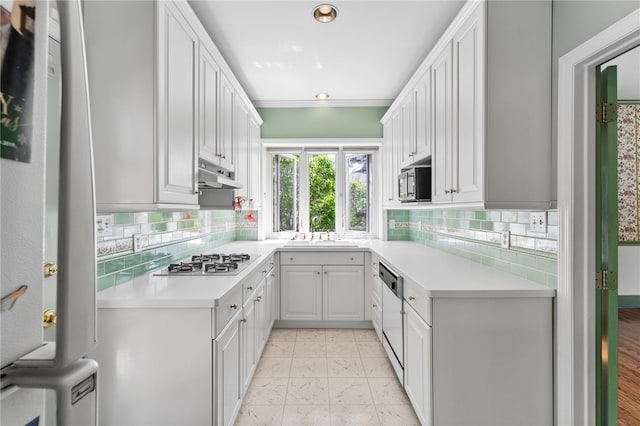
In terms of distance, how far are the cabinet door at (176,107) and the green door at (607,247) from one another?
2021 millimetres

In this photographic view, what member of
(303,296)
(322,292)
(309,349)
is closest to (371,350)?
(309,349)

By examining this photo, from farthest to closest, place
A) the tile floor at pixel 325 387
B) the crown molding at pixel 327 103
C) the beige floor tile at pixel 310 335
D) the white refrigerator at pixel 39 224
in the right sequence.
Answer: the crown molding at pixel 327 103, the beige floor tile at pixel 310 335, the tile floor at pixel 325 387, the white refrigerator at pixel 39 224

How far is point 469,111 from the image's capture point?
181 centimetres

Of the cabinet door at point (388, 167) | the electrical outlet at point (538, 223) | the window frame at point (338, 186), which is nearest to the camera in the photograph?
the electrical outlet at point (538, 223)

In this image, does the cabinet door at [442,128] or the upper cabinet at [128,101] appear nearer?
the upper cabinet at [128,101]

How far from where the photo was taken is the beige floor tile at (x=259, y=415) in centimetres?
197

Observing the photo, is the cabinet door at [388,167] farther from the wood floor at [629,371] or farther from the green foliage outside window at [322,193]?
the wood floor at [629,371]

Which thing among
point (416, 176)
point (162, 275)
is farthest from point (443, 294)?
point (162, 275)

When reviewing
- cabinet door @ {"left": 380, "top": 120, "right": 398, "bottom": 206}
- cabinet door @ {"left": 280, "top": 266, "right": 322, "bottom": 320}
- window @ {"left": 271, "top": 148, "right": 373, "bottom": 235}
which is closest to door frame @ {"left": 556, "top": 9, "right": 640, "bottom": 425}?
cabinet door @ {"left": 380, "top": 120, "right": 398, "bottom": 206}

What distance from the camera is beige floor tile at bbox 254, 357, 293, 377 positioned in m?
2.52

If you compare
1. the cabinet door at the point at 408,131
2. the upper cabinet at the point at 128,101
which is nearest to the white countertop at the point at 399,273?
the upper cabinet at the point at 128,101

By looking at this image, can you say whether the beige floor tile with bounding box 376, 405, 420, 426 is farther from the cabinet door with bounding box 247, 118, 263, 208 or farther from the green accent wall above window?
the green accent wall above window

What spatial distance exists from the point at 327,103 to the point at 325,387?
2946mm

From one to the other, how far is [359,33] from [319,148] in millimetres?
1860
